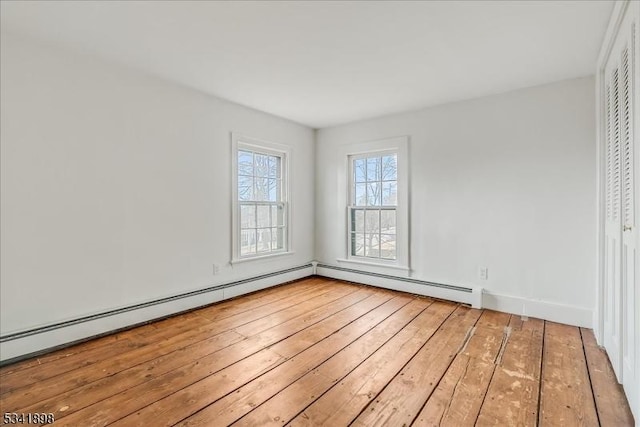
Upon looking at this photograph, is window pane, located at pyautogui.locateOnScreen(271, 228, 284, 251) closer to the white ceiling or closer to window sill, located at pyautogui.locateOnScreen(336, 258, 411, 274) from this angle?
window sill, located at pyautogui.locateOnScreen(336, 258, 411, 274)

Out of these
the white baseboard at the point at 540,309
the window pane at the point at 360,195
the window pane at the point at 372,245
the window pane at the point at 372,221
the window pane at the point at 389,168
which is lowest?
the white baseboard at the point at 540,309

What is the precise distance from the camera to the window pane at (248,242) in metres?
3.86

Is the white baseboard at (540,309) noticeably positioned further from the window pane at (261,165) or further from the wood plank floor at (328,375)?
the window pane at (261,165)

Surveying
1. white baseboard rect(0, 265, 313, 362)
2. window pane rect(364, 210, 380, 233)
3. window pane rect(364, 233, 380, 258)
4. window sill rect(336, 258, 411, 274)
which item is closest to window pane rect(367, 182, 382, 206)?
window pane rect(364, 210, 380, 233)

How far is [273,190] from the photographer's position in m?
4.29

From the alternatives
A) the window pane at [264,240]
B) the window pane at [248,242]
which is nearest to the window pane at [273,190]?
the window pane at [264,240]

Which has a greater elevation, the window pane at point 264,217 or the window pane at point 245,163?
the window pane at point 245,163

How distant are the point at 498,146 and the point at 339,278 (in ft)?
8.72

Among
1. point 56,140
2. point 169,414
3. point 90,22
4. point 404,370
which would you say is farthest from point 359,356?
point 90,22

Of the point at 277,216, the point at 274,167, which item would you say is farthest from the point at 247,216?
the point at 274,167

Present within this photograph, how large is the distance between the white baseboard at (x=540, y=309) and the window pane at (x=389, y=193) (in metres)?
1.52

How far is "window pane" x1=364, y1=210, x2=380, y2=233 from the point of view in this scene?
14.0 ft

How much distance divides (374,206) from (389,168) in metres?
0.56

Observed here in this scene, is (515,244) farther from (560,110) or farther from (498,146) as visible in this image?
(560,110)
